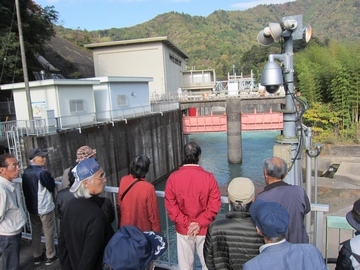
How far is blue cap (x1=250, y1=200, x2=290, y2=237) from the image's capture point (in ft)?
4.90

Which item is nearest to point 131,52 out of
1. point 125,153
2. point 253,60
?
point 125,153

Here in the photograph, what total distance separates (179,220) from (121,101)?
13878 millimetres

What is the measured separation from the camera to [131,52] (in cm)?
2705

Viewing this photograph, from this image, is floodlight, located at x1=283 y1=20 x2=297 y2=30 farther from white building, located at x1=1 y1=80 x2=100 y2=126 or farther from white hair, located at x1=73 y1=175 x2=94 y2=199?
white building, located at x1=1 y1=80 x2=100 y2=126

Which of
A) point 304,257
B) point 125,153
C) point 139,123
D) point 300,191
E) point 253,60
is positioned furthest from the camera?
point 253,60

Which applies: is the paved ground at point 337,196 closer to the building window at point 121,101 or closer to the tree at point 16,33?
the building window at point 121,101

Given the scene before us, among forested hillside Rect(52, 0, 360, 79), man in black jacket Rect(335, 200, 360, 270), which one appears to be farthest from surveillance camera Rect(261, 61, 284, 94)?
forested hillside Rect(52, 0, 360, 79)

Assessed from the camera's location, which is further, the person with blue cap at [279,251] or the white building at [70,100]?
the white building at [70,100]

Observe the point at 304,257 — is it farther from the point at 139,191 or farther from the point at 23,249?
the point at 23,249

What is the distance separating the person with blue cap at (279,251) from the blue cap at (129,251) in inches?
20.6

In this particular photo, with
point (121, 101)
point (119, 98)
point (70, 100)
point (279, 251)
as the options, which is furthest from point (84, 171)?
point (121, 101)

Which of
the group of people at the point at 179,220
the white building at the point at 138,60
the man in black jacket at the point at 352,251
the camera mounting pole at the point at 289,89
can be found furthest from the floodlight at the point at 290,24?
the white building at the point at 138,60

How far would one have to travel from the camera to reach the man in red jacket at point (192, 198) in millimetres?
2453

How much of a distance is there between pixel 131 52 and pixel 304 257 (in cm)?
2743
